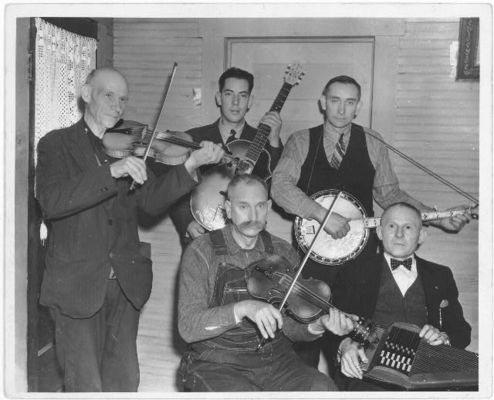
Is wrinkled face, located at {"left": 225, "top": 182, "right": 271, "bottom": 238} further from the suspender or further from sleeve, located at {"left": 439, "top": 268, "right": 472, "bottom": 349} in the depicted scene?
sleeve, located at {"left": 439, "top": 268, "right": 472, "bottom": 349}

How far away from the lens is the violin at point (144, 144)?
3.02 meters

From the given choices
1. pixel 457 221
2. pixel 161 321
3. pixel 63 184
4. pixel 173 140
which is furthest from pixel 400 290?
pixel 161 321

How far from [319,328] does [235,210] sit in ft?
2.10

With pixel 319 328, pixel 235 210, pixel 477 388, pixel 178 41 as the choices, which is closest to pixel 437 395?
pixel 477 388

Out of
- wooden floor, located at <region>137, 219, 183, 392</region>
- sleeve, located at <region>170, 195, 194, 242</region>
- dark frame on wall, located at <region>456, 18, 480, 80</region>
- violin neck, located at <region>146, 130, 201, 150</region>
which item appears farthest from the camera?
wooden floor, located at <region>137, 219, 183, 392</region>

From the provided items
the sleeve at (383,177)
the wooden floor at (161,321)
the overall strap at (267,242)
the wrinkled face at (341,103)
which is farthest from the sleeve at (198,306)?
the wooden floor at (161,321)

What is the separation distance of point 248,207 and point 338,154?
41.1 inches

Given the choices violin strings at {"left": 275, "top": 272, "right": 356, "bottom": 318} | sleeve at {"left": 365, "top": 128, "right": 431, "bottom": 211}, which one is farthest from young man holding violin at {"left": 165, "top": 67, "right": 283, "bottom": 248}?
violin strings at {"left": 275, "top": 272, "right": 356, "bottom": 318}

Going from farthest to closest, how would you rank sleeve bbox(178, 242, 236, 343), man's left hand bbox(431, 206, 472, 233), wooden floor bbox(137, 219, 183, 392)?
wooden floor bbox(137, 219, 183, 392) < man's left hand bbox(431, 206, 472, 233) < sleeve bbox(178, 242, 236, 343)

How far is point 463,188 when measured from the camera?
13.6ft

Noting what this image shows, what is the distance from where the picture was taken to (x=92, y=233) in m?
2.90

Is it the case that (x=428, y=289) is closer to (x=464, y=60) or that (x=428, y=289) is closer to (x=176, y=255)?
(x=464, y=60)

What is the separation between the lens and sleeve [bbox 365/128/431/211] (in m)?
3.75

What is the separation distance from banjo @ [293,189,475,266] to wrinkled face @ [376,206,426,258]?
20.4 inches
